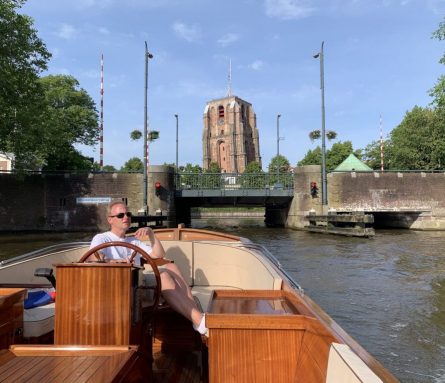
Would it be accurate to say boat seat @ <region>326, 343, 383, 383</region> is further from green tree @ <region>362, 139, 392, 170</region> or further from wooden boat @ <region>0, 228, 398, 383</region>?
green tree @ <region>362, 139, 392, 170</region>

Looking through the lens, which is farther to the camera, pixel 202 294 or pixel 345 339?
pixel 202 294

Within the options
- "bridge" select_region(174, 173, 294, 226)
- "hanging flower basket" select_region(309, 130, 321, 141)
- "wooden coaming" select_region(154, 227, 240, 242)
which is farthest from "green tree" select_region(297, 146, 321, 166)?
"wooden coaming" select_region(154, 227, 240, 242)

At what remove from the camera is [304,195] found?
2305 centimetres

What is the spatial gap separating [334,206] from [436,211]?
18.6ft

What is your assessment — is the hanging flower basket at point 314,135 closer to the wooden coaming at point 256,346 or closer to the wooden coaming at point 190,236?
the wooden coaming at point 190,236

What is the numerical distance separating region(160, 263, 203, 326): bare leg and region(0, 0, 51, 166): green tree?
1364 cm

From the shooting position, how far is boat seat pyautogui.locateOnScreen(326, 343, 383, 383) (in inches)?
55.9

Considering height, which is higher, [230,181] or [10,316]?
[230,181]

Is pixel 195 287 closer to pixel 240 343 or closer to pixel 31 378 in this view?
pixel 240 343

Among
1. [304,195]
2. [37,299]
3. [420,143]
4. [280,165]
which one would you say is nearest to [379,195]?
[304,195]

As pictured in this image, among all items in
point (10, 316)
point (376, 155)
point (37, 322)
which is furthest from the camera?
point (376, 155)

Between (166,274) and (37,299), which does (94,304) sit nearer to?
(166,274)

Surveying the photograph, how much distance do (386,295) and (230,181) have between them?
59.5ft

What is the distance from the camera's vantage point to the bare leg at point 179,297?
254 cm
